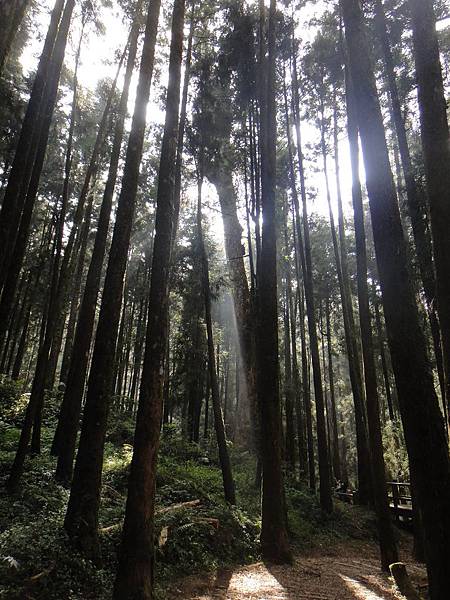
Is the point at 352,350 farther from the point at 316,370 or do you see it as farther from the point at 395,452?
the point at 395,452

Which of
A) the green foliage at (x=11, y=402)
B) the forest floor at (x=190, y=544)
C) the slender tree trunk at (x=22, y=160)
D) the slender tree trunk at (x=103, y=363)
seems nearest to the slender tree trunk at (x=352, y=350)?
the forest floor at (x=190, y=544)

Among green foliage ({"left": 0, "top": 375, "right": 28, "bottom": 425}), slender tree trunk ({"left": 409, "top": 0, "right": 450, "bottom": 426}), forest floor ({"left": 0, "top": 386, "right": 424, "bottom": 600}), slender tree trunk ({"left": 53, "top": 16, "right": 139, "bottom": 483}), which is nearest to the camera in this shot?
slender tree trunk ({"left": 409, "top": 0, "right": 450, "bottom": 426})

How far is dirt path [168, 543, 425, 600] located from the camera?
599cm

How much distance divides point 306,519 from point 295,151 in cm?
1288

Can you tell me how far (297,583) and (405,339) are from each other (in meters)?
5.24

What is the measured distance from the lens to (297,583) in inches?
263

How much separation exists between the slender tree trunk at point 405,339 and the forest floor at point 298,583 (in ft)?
12.0

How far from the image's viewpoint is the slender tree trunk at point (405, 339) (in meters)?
3.20

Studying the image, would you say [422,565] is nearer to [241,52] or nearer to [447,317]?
[447,317]

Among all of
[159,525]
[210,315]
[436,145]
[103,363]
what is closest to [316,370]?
[210,315]

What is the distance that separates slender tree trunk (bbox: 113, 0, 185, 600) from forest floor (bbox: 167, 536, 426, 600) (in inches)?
51.0

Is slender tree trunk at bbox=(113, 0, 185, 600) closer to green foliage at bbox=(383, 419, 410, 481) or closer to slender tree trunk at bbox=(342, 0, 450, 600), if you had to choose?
slender tree trunk at bbox=(342, 0, 450, 600)

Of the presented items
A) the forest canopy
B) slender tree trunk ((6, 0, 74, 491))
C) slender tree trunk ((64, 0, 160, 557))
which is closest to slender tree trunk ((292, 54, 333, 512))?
the forest canopy

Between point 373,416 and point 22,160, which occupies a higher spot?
point 22,160
